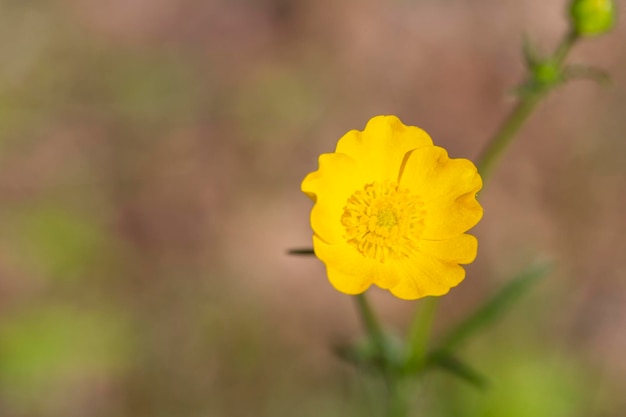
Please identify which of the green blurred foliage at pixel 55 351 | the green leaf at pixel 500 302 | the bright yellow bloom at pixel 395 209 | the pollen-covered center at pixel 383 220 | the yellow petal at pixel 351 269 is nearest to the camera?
the yellow petal at pixel 351 269

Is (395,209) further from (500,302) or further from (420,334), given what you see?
(500,302)

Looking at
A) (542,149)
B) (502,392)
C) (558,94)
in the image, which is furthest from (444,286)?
(558,94)

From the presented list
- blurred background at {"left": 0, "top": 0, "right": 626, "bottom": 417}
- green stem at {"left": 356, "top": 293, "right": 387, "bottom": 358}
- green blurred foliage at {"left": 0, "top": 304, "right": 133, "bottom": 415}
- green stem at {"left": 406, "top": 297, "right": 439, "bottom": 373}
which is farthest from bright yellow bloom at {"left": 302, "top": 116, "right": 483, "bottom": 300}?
green blurred foliage at {"left": 0, "top": 304, "right": 133, "bottom": 415}

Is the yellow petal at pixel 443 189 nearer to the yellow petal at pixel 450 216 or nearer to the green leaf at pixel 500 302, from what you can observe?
the yellow petal at pixel 450 216

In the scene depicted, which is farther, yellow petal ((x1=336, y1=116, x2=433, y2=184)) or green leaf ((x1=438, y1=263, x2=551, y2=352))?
green leaf ((x1=438, y1=263, x2=551, y2=352))

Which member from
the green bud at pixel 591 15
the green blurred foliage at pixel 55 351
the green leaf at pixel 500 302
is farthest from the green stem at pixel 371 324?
the green blurred foliage at pixel 55 351

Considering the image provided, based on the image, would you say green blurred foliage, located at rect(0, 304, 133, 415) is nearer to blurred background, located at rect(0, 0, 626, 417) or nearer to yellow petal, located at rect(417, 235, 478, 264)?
blurred background, located at rect(0, 0, 626, 417)
